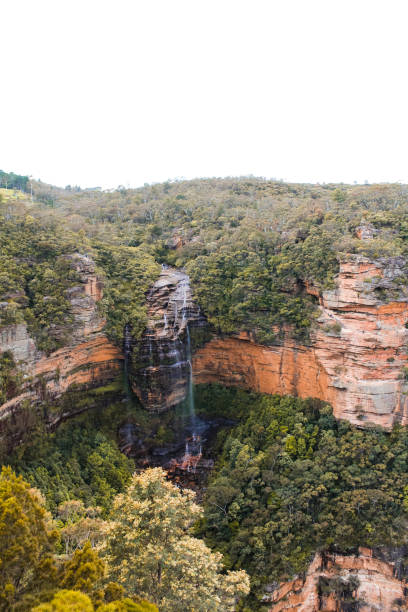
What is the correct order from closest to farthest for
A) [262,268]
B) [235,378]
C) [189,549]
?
1. [189,549]
2. [262,268]
3. [235,378]

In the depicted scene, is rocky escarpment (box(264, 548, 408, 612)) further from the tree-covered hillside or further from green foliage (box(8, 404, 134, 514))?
the tree-covered hillside

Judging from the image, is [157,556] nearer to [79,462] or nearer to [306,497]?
[306,497]

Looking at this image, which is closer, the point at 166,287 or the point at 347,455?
the point at 347,455

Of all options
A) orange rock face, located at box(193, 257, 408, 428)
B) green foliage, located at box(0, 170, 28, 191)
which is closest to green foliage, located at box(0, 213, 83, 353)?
orange rock face, located at box(193, 257, 408, 428)

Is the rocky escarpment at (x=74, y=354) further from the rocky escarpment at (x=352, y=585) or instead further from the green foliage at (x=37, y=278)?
the rocky escarpment at (x=352, y=585)

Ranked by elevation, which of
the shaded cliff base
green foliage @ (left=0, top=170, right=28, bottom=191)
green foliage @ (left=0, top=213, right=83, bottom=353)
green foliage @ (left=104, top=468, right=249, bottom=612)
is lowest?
the shaded cliff base

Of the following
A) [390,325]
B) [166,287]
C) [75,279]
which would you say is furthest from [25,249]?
[390,325]

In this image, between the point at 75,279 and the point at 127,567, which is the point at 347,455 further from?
the point at 75,279
